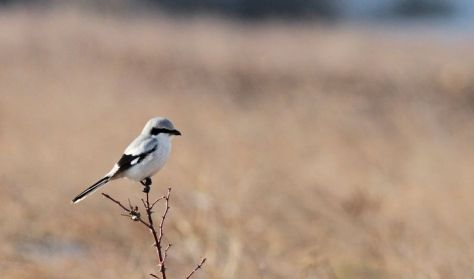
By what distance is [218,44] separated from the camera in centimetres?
1191

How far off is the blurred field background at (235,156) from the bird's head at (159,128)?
64.6 inches

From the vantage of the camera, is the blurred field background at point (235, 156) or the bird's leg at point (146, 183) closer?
the bird's leg at point (146, 183)

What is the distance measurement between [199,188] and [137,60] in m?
6.14

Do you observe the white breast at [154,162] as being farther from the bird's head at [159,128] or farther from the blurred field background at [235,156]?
the blurred field background at [235,156]

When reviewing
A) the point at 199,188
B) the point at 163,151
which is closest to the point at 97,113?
the point at 199,188

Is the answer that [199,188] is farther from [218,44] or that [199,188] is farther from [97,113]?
[218,44]

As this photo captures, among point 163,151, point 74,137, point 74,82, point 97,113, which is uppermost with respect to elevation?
point 74,82

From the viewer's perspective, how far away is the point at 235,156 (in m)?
5.87

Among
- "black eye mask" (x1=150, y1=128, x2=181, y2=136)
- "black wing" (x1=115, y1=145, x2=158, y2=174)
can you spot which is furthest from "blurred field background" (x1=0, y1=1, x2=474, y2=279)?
"black eye mask" (x1=150, y1=128, x2=181, y2=136)

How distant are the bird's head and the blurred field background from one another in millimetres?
1640

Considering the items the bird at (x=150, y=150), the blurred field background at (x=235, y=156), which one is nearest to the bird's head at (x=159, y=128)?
the bird at (x=150, y=150)

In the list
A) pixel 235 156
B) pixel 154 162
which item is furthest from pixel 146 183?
pixel 235 156

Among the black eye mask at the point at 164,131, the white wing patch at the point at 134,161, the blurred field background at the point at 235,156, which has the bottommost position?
the black eye mask at the point at 164,131

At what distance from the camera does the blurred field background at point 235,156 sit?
13.2ft
